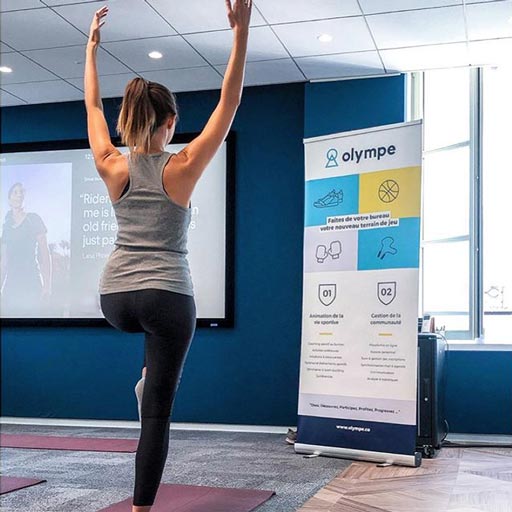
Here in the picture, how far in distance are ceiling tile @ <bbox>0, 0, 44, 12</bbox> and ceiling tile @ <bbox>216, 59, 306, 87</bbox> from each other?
1361 mm

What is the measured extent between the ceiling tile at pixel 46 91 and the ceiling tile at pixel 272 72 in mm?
1267

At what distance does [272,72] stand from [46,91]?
5.85ft

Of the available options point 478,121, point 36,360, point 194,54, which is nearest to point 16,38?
point 194,54

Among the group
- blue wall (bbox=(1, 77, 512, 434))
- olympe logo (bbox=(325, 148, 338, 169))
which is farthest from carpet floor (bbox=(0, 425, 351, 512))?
olympe logo (bbox=(325, 148, 338, 169))

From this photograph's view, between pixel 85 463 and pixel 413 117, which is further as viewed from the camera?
pixel 413 117

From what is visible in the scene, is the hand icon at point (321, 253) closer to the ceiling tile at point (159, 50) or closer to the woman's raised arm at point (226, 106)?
the ceiling tile at point (159, 50)

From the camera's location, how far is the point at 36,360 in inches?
229

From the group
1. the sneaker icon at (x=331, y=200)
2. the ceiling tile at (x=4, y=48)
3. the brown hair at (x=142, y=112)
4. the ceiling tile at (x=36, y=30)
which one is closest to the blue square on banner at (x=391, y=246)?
the sneaker icon at (x=331, y=200)

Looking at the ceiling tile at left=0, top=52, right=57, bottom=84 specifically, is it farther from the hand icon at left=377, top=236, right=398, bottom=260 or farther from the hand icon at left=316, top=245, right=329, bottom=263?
the hand icon at left=377, top=236, right=398, bottom=260

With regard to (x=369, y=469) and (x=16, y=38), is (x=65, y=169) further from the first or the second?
(x=369, y=469)

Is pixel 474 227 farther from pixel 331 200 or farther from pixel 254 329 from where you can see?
pixel 254 329

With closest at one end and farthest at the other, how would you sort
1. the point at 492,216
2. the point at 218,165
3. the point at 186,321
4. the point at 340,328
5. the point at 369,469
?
the point at 186,321 < the point at 369,469 < the point at 340,328 < the point at 492,216 < the point at 218,165

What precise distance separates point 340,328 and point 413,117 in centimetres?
196

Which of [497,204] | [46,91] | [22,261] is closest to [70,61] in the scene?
[46,91]
